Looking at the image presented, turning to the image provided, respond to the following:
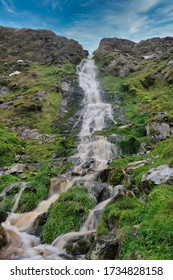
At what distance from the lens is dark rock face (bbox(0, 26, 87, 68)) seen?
258ft

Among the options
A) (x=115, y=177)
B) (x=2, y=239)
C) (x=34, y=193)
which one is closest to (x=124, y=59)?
(x=115, y=177)

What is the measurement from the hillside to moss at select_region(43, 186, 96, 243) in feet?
0.15

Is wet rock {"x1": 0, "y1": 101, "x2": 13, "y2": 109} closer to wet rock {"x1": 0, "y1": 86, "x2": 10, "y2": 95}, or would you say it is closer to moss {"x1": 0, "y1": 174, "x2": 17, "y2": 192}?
wet rock {"x1": 0, "y1": 86, "x2": 10, "y2": 95}

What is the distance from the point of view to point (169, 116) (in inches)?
1101

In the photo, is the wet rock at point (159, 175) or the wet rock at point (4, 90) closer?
the wet rock at point (159, 175)

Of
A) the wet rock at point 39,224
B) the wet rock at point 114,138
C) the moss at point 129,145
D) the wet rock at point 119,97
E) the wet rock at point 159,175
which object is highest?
the wet rock at point 119,97

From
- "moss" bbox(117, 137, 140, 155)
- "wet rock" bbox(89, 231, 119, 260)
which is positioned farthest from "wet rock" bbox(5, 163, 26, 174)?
"wet rock" bbox(89, 231, 119, 260)

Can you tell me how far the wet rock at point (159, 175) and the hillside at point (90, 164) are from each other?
5 centimetres

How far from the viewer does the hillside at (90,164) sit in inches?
404

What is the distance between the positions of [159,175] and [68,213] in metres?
4.75

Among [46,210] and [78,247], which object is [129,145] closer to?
[46,210]

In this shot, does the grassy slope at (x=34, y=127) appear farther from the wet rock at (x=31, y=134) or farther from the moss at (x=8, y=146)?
the wet rock at (x=31, y=134)

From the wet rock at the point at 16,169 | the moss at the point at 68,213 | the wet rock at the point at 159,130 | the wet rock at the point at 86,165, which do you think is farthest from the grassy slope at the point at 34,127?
the wet rock at the point at 159,130
